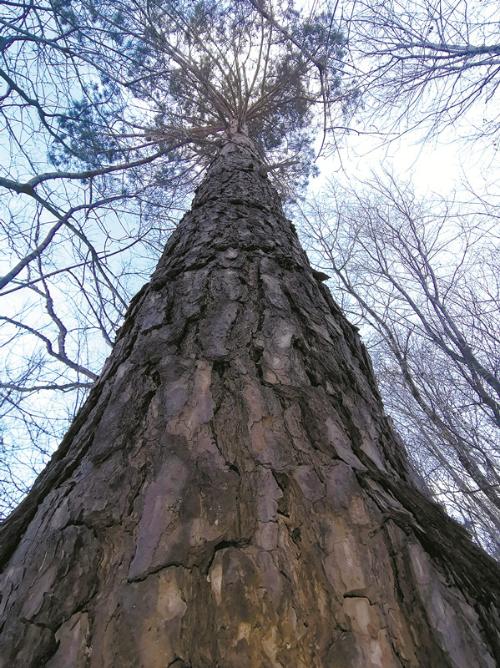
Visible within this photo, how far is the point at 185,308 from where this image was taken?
3.75 feet

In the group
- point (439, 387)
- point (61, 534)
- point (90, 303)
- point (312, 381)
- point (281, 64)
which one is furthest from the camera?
point (439, 387)

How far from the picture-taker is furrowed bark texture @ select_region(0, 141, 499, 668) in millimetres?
474

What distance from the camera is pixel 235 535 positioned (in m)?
0.57

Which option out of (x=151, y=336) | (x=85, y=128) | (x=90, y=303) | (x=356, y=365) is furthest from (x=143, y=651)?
(x=85, y=128)

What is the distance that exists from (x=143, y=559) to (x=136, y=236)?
422cm

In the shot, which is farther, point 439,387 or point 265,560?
point 439,387

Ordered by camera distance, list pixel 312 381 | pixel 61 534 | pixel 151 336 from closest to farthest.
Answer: pixel 61 534 < pixel 312 381 < pixel 151 336

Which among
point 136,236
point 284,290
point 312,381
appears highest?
point 136,236

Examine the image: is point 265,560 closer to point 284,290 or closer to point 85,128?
point 284,290

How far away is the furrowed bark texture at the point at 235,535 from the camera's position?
1.56ft

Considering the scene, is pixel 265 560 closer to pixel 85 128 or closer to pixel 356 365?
pixel 356 365

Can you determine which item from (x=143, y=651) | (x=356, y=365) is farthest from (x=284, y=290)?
(x=143, y=651)

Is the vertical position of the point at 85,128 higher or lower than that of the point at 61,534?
higher

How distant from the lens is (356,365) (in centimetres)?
120
